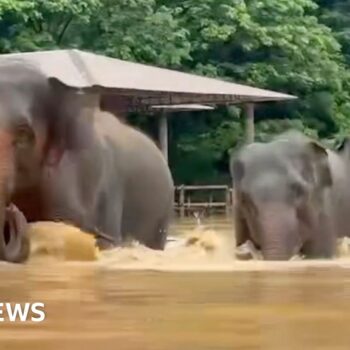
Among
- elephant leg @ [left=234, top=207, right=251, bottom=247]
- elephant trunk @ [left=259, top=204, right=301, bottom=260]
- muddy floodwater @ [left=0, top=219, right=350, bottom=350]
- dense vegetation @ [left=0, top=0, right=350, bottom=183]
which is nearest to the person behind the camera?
muddy floodwater @ [left=0, top=219, right=350, bottom=350]

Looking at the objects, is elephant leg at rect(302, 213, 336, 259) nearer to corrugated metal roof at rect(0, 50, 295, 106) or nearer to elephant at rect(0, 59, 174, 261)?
elephant at rect(0, 59, 174, 261)

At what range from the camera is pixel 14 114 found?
4.78m

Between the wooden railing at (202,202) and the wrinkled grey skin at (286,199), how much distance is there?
10681mm

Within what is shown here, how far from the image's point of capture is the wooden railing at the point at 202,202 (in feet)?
61.7

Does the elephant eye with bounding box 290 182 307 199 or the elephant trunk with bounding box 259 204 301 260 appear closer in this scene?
the elephant trunk with bounding box 259 204 301 260

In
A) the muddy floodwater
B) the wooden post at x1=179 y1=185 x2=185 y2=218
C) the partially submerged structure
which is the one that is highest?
the muddy floodwater

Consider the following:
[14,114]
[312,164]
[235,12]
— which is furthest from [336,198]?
[235,12]

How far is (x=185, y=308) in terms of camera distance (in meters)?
1.89

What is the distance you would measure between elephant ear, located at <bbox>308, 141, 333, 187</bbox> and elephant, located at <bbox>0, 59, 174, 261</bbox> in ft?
2.44

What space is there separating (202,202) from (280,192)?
1390 cm

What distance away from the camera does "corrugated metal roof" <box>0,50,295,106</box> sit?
10.7 meters

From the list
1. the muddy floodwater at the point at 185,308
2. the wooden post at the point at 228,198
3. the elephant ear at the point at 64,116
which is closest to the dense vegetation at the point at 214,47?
the wooden post at the point at 228,198

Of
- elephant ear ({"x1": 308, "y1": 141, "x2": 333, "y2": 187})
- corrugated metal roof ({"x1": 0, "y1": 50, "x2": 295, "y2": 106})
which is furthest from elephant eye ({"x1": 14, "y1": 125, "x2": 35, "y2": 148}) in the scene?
corrugated metal roof ({"x1": 0, "y1": 50, "x2": 295, "y2": 106})

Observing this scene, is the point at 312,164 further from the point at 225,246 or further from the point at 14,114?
the point at 14,114
